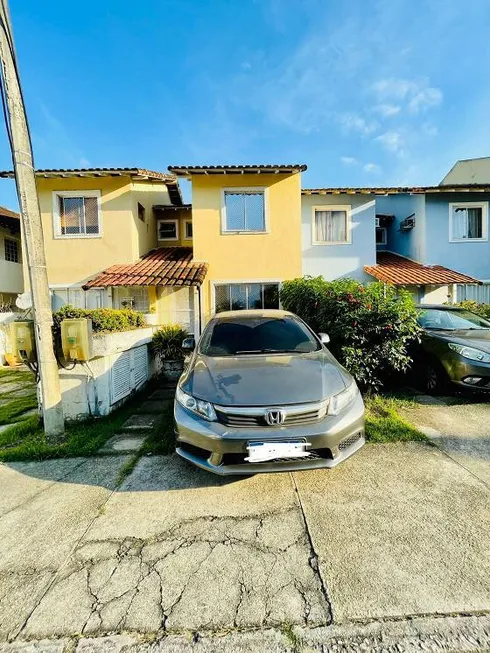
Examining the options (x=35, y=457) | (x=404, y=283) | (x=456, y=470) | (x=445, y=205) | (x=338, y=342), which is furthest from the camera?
(x=445, y=205)

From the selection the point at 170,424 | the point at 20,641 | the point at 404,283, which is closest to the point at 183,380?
the point at 170,424

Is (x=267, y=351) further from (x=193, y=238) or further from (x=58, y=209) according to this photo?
(x=58, y=209)

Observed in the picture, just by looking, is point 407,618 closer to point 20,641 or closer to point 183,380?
point 20,641

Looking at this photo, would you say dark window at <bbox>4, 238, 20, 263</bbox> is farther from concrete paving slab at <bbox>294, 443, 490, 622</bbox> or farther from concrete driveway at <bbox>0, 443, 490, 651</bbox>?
concrete paving slab at <bbox>294, 443, 490, 622</bbox>

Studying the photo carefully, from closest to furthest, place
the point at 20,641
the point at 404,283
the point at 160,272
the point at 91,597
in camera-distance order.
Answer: the point at 20,641 < the point at 91,597 < the point at 160,272 < the point at 404,283

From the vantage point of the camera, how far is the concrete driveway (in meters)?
1.67

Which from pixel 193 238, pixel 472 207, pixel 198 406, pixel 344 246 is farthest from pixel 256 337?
pixel 472 207

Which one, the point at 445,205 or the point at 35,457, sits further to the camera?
the point at 445,205

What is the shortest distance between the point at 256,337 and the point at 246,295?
6.69 meters

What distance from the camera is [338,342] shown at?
5.17 m

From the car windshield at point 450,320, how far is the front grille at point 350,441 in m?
3.88

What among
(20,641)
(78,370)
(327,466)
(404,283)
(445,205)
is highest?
(445,205)

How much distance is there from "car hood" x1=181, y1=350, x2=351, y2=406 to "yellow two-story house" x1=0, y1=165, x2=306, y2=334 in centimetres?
698

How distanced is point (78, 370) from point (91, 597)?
3.23m
